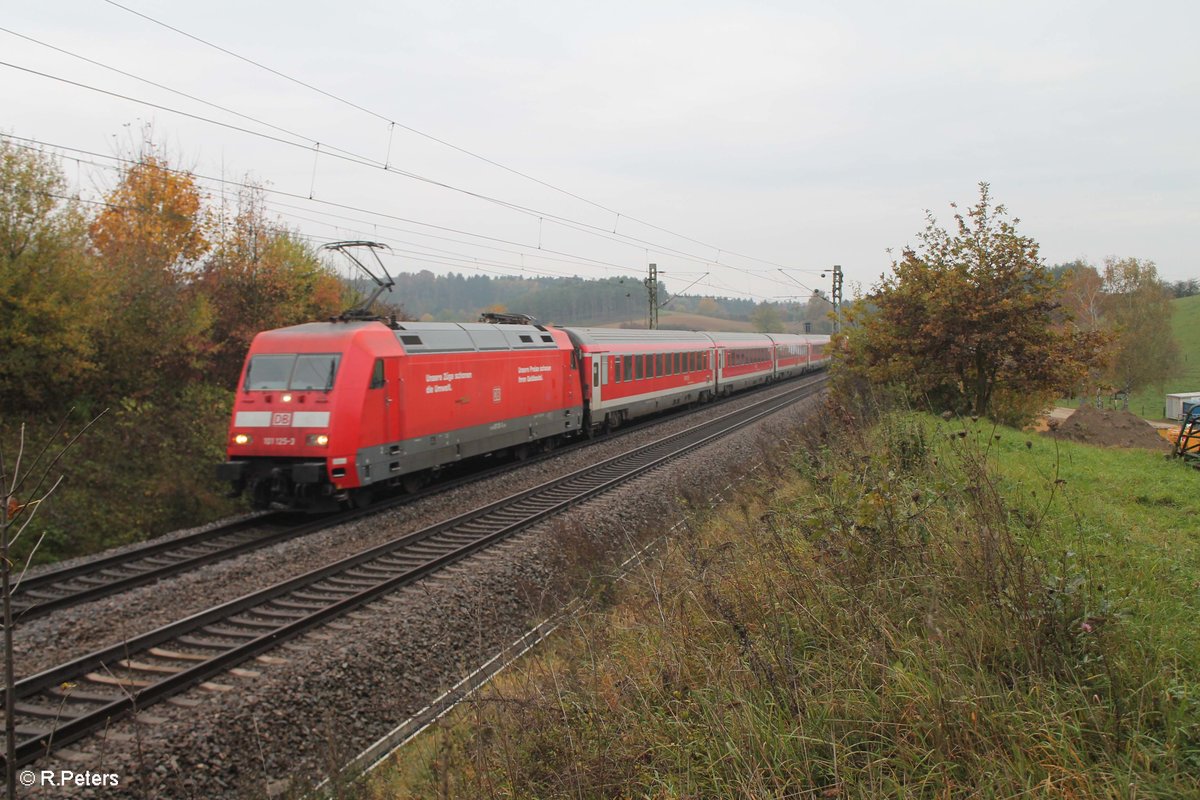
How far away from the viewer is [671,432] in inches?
905

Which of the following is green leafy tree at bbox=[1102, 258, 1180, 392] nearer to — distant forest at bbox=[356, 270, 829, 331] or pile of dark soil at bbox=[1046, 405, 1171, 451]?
distant forest at bbox=[356, 270, 829, 331]

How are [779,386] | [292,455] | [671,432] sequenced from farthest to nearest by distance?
[779,386]
[671,432]
[292,455]

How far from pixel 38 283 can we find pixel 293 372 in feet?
19.8

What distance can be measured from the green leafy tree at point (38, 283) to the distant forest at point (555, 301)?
149 ft

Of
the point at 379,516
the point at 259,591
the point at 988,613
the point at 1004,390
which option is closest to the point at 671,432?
the point at 1004,390

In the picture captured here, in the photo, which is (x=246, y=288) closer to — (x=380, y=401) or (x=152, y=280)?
(x=152, y=280)

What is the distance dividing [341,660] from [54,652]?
2874 millimetres

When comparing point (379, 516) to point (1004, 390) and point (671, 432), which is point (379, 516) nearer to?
point (671, 432)

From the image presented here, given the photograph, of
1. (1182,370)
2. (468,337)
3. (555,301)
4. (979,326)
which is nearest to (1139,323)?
(1182,370)

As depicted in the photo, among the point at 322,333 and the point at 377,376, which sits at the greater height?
the point at 322,333

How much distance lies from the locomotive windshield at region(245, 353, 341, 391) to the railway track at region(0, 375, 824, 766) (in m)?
2.94

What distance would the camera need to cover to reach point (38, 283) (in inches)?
552

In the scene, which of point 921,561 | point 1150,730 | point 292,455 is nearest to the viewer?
point 1150,730

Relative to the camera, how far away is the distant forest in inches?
3496
